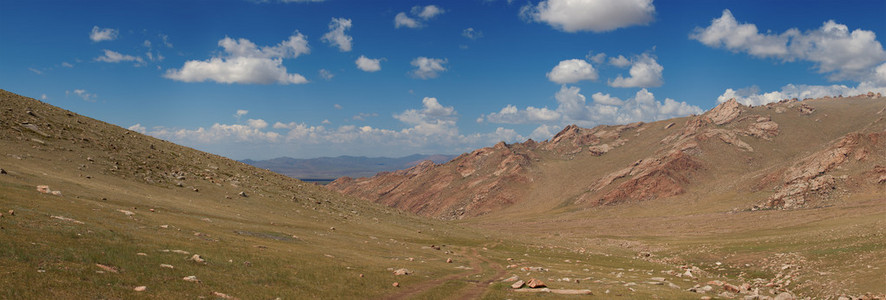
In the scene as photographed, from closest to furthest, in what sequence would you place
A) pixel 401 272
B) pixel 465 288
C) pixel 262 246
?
pixel 465 288, pixel 401 272, pixel 262 246

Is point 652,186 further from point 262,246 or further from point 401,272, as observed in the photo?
point 262,246

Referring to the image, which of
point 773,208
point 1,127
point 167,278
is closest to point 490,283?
point 167,278

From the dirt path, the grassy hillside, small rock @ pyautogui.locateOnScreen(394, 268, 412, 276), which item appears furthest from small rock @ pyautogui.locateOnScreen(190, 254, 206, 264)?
small rock @ pyautogui.locateOnScreen(394, 268, 412, 276)

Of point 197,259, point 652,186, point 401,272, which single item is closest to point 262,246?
point 197,259

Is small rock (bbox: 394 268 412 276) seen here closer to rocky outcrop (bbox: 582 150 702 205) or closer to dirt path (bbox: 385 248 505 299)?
dirt path (bbox: 385 248 505 299)

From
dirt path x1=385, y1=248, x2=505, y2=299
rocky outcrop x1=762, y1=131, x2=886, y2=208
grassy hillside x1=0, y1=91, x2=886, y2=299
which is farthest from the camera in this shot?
rocky outcrop x1=762, y1=131, x2=886, y2=208

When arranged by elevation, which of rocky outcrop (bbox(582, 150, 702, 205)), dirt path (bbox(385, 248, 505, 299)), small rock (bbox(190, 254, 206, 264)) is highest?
rocky outcrop (bbox(582, 150, 702, 205))

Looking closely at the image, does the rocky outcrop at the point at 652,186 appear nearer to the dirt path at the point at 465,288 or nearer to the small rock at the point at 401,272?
the dirt path at the point at 465,288

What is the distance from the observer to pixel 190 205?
54719mm

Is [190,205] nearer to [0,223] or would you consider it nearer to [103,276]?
[0,223]

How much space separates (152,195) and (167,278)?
126 feet

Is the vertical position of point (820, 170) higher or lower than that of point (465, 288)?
higher

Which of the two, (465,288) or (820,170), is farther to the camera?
(820,170)

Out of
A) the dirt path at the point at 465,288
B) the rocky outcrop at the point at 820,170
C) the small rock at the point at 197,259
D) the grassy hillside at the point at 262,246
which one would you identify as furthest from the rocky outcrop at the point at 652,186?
the small rock at the point at 197,259
